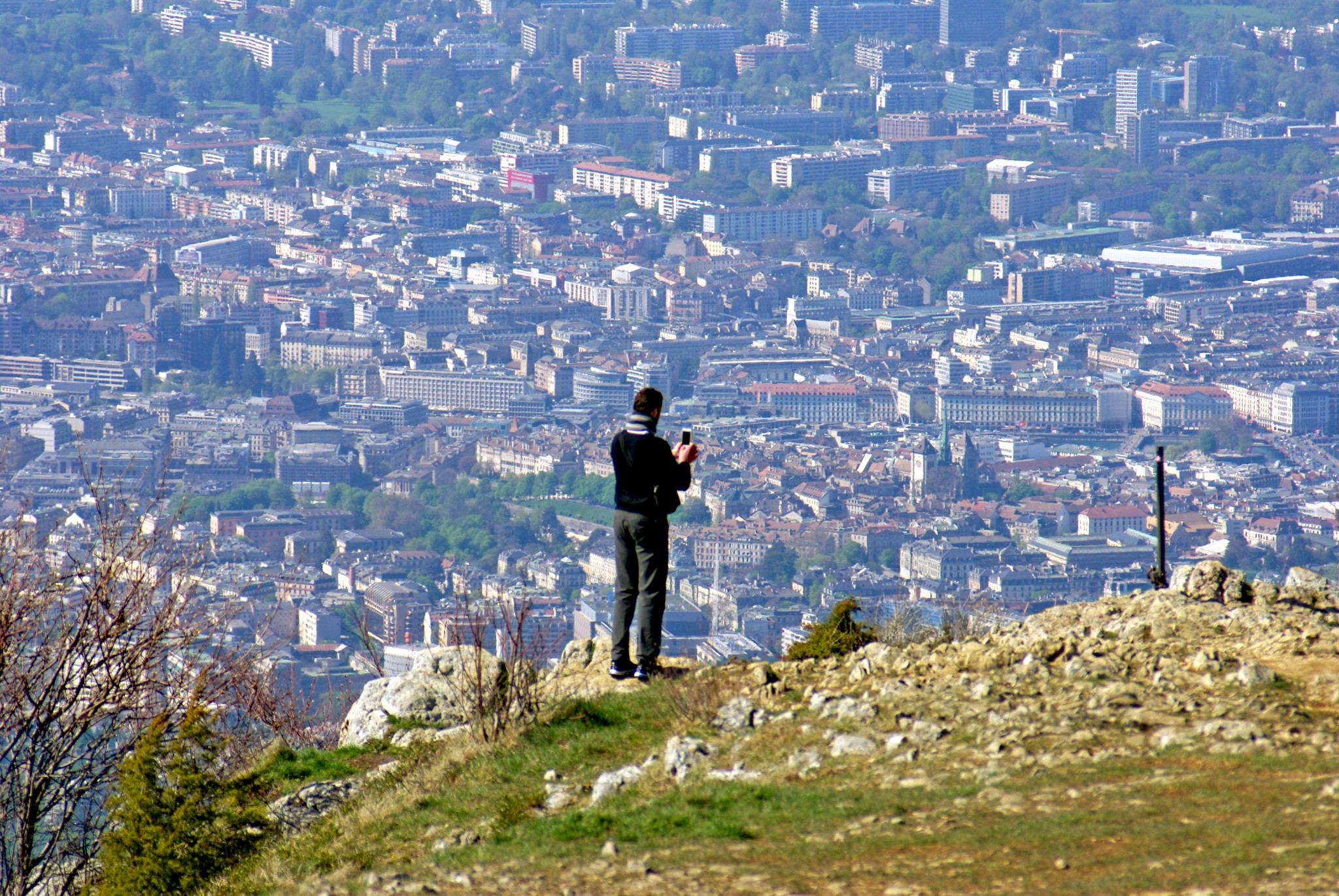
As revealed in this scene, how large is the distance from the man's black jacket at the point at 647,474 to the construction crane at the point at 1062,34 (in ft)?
254

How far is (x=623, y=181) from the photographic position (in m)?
59.3

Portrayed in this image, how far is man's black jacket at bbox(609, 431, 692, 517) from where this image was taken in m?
3.87

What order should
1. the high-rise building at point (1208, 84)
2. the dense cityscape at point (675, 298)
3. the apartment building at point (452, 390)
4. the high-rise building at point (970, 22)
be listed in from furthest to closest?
the high-rise building at point (970, 22) < the high-rise building at point (1208, 84) < the apartment building at point (452, 390) < the dense cityscape at point (675, 298)

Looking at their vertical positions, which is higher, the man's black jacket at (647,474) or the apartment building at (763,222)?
the apartment building at (763,222)

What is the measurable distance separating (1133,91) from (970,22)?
15.1 m

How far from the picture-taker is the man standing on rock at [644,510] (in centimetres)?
387

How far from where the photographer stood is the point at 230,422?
117ft

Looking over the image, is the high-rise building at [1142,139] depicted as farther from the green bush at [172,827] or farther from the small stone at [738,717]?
the green bush at [172,827]

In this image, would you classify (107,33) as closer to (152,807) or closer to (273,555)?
(273,555)

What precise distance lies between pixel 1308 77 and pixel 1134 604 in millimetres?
74427

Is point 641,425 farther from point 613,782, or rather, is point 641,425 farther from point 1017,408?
point 1017,408

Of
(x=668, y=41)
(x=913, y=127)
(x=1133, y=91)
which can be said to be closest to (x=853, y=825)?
(x=913, y=127)

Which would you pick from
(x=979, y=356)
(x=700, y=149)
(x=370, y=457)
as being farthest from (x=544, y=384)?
(x=700, y=149)

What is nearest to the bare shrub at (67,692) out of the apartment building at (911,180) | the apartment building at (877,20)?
the apartment building at (911,180)
